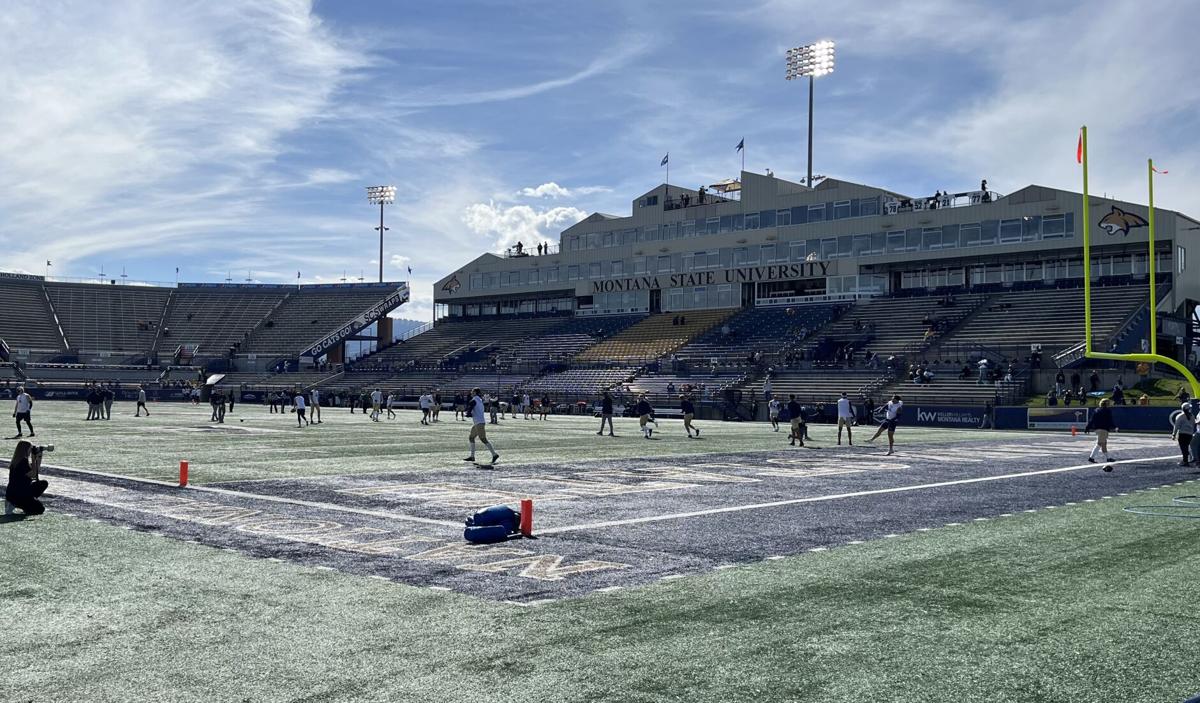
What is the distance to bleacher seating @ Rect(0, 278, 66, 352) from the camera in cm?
8900

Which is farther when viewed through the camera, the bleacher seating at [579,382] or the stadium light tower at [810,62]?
the stadium light tower at [810,62]

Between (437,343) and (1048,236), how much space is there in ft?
165

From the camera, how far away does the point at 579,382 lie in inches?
2660

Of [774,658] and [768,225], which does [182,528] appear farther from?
[768,225]

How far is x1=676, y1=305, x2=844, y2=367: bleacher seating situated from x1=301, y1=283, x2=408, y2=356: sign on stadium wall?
37.9m

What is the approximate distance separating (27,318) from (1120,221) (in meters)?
90.6

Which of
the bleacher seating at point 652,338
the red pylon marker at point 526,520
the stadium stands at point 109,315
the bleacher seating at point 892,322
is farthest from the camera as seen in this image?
the stadium stands at point 109,315

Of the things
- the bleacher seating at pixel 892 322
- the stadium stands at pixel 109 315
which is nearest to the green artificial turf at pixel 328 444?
the bleacher seating at pixel 892 322

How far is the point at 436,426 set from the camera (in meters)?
42.8

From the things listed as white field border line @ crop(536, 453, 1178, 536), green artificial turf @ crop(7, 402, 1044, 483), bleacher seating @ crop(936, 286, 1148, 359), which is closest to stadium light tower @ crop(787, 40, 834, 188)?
bleacher seating @ crop(936, 286, 1148, 359)

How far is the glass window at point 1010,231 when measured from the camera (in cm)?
6022

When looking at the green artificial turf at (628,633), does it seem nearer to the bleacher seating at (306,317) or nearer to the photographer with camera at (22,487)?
the photographer with camera at (22,487)

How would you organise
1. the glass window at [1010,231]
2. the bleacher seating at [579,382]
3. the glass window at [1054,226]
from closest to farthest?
the glass window at [1054,226]
the glass window at [1010,231]
the bleacher seating at [579,382]

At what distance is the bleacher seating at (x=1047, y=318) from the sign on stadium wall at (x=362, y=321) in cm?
5637
